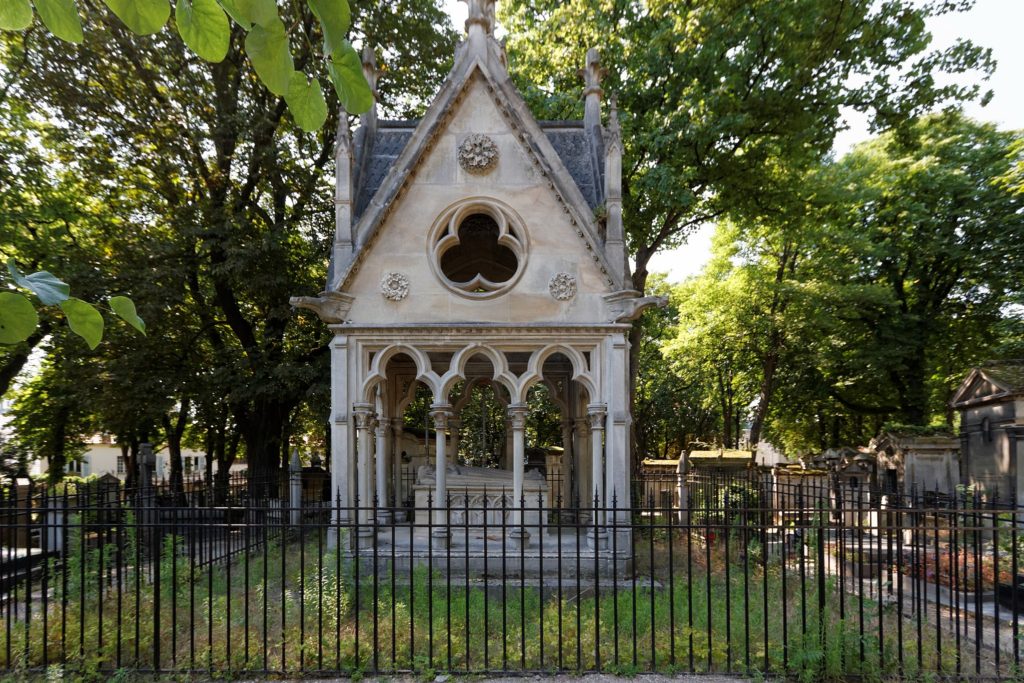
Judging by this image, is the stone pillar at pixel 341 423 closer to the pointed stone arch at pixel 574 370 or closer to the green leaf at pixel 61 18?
the pointed stone arch at pixel 574 370

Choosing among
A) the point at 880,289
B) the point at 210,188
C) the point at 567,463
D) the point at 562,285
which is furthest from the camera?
the point at 880,289

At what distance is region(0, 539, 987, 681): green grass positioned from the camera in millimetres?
6094

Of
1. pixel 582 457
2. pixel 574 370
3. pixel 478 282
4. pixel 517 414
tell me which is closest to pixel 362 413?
pixel 517 414

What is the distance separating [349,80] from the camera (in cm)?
156

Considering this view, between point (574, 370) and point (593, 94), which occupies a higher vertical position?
point (593, 94)

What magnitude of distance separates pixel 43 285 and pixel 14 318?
0.60 feet

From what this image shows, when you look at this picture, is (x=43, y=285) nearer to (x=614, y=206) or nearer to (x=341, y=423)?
(x=341, y=423)

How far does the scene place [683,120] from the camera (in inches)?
567

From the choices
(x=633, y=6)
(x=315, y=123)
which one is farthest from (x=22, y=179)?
(x=315, y=123)

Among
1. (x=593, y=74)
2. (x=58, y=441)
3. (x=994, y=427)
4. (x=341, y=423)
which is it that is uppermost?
(x=593, y=74)

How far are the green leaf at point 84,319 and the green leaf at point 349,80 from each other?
800 millimetres

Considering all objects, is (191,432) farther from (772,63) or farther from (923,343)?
(923,343)

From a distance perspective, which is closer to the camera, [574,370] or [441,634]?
[441,634]

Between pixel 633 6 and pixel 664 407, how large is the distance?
86.4 feet
